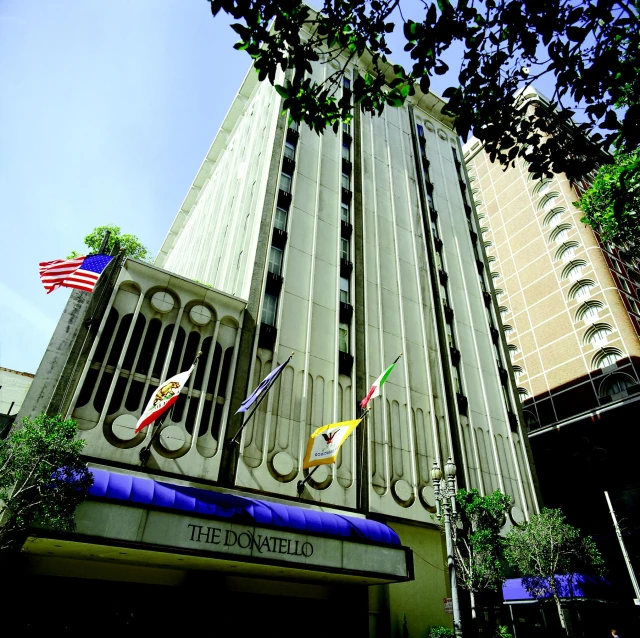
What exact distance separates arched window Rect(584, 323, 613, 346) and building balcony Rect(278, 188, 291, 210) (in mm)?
29538

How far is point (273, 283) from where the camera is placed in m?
22.3

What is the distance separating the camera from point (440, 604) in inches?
747

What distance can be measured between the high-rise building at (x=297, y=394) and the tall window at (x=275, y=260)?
9.3 inches

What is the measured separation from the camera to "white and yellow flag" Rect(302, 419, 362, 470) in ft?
50.9

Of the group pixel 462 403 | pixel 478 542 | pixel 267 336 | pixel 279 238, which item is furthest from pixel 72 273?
pixel 462 403

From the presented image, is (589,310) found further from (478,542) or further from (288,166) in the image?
(478,542)

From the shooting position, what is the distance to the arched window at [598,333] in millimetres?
37781

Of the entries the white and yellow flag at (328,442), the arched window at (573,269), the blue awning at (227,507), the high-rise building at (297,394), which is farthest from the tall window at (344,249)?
the arched window at (573,269)

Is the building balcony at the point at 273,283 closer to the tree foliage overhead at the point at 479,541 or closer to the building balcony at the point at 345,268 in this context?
the building balcony at the point at 345,268

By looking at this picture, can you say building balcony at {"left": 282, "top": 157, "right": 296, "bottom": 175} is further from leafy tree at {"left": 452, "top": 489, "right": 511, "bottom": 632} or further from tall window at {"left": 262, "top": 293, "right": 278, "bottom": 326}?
leafy tree at {"left": 452, "top": 489, "right": 511, "bottom": 632}

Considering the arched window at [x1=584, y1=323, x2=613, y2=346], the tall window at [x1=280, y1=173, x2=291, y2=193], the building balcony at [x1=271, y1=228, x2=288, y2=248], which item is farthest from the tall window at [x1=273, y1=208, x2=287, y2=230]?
the arched window at [x1=584, y1=323, x2=613, y2=346]

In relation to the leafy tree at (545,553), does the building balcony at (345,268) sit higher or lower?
→ higher

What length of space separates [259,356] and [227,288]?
651cm

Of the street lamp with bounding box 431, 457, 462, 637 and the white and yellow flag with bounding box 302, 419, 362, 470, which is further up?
the white and yellow flag with bounding box 302, 419, 362, 470
